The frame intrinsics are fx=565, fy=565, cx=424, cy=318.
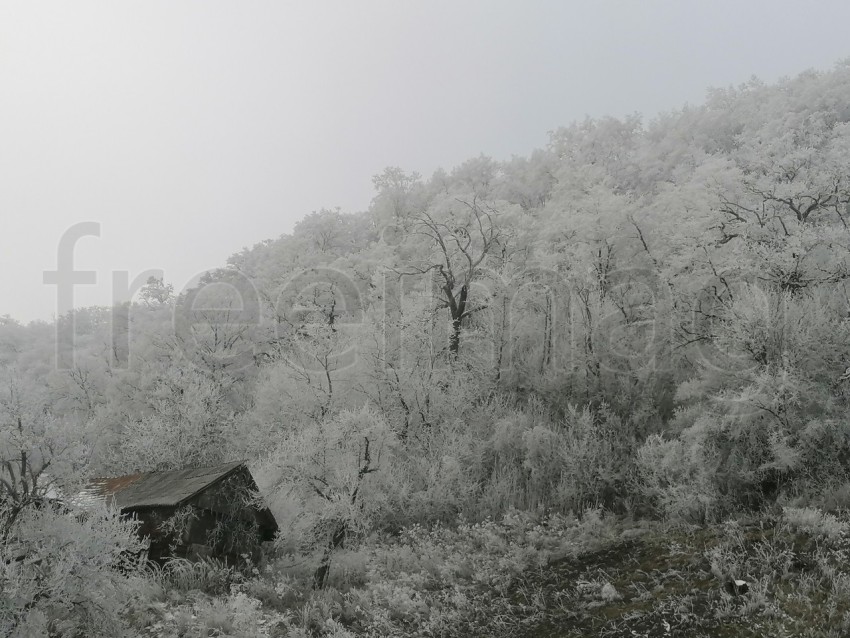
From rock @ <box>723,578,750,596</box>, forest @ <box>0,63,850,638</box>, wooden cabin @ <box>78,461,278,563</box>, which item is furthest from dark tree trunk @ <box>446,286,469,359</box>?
rock @ <box>723,578,750,596</box>

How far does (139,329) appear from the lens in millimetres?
43375

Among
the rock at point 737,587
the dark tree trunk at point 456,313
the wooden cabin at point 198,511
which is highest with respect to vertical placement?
the dark tree trunk at point 456,313

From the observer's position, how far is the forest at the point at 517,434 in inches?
378

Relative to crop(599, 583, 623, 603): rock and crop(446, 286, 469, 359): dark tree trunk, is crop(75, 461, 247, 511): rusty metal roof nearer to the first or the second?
crop(599, 583, 623, 603): rock

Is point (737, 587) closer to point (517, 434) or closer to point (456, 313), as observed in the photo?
point (517, 434)

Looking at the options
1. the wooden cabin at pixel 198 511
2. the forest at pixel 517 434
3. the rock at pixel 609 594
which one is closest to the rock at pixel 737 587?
the forest at pixel 517 434

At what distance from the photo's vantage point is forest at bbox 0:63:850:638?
31.5 feet

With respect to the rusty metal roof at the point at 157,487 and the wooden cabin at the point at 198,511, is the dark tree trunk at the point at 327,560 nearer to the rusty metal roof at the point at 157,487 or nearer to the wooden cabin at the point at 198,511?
the wooden cabin at the point at 198,511

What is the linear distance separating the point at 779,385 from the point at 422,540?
10336 mm

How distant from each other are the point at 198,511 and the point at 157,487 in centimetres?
230

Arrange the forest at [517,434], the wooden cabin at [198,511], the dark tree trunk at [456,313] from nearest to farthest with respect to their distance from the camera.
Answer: the forest at [517,434] → the wooden cabin at [198,511] → the dark tree trunk at [456,313]

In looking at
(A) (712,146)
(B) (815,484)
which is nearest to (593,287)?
(B) (815,484)

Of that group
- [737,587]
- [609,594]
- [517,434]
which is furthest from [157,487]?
[737,587]

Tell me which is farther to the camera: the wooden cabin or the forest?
the wooden cabin
